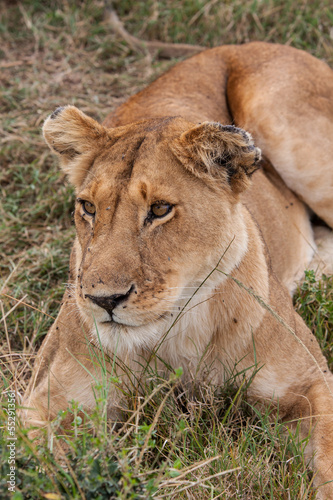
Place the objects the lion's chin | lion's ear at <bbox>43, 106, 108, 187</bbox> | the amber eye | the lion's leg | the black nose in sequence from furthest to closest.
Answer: the lion's leg < lion's ear at <bbox>43, 106, 108, 187</bbox> < the amber eye < the lion's chin < the black nose

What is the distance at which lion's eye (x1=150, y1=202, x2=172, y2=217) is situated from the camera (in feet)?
8.46

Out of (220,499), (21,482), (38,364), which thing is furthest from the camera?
(38,364)

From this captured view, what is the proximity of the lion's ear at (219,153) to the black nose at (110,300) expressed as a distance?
64 centimetres

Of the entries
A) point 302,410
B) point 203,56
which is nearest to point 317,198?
point 203,56

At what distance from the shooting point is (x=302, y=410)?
3.08 metres

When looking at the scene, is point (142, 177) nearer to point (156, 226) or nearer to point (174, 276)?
point (156, 226)

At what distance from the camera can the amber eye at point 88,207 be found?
277cm

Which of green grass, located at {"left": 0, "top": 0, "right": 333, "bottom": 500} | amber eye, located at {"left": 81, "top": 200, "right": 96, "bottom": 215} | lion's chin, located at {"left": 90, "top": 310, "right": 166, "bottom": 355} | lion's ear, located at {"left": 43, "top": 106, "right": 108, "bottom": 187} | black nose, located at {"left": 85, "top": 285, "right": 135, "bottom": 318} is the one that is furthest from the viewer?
lion's ear, located at {"left": 43, "top": 106, "right": 108, "bottom": 187}

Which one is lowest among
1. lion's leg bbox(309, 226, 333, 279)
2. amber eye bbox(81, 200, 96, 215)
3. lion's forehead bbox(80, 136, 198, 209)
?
lion's leg bbox(309, 226, 333, 279)

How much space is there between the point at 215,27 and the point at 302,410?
4.79 meters

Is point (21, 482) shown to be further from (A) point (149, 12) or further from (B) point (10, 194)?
(A) point (149, 12)

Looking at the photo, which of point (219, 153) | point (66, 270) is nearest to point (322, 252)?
point (66, 270)

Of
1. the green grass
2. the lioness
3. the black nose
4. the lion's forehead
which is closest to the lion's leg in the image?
the green grass

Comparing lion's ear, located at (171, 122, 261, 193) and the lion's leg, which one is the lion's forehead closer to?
lion's ear, located at (171, 122, 261, 193)
